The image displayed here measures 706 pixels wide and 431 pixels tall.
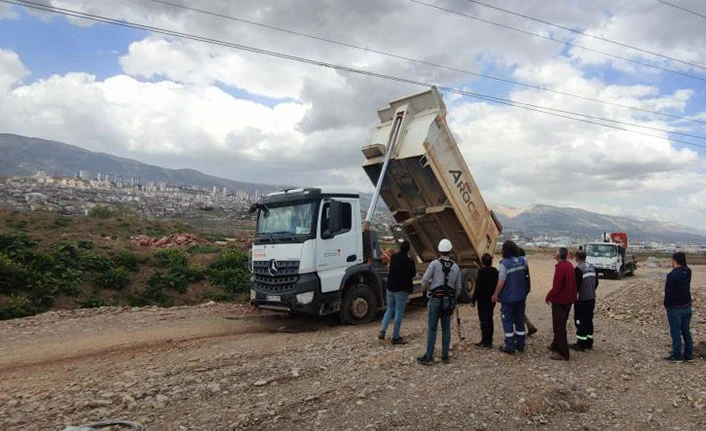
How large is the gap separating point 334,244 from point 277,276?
49.9 inches

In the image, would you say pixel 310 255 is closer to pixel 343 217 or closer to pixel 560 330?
pixel 343 217

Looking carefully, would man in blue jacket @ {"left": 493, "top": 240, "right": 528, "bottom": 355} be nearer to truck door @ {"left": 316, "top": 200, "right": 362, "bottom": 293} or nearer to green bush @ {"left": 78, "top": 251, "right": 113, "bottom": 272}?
truck door @ {"left": 316, "top": 200, "right": 362, "bottom": 293}

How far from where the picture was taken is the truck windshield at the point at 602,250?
24609 millimetres

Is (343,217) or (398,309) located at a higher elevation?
(343,217)

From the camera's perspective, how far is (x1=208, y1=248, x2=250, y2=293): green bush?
1553 centimetres

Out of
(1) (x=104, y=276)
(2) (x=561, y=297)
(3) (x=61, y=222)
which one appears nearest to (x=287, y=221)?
(2) (x=561, y=297)

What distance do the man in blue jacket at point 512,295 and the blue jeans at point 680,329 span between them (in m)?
2.35

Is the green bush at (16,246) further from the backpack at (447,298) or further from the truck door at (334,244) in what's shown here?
the backpack at (447,298)

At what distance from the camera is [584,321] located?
Result: 26.4ft

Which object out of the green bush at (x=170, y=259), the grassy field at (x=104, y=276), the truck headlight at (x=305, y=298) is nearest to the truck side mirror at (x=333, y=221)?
the truck headlight at (x=305, y=298)

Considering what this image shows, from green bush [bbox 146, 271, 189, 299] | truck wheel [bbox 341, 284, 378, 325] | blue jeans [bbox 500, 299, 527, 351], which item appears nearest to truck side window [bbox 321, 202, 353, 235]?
truck wheel [bbox 341, 284, 378, 325]

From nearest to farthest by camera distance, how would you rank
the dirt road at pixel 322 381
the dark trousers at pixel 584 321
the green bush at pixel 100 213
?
the dirt road at pixel 322 381, the dark trousers at pixel 584 321, the green bush at pixel 100 213

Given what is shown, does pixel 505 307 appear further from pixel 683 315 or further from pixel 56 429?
pixel 56 429

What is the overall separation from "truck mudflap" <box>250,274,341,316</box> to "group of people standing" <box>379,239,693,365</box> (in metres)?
1.58
